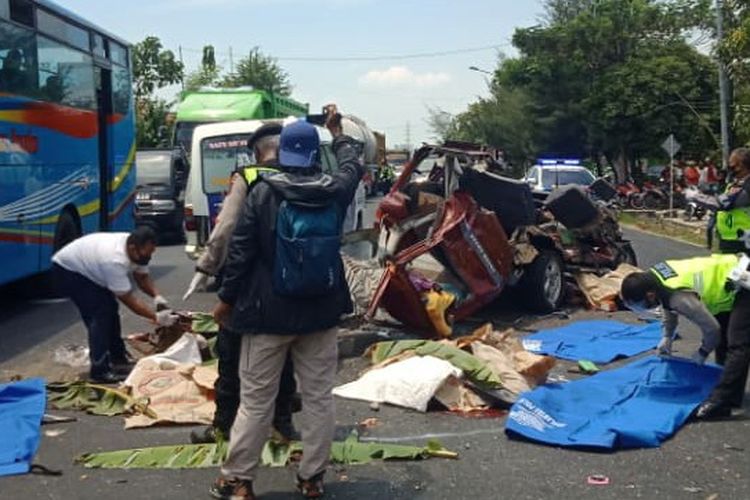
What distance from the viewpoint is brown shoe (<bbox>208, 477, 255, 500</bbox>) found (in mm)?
5074

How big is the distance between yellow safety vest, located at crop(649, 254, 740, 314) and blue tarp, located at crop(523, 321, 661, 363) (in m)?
1.94

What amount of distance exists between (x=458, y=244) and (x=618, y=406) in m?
3.44

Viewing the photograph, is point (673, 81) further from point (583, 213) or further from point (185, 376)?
point (185, 376)

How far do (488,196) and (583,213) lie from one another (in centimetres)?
191

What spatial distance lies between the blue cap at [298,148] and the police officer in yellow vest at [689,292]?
281cm

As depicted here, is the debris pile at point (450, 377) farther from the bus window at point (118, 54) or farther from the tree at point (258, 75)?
the tree at point (258, 75)

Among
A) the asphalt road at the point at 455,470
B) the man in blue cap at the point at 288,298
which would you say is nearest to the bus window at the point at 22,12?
the asphalt road at the point at 455,470

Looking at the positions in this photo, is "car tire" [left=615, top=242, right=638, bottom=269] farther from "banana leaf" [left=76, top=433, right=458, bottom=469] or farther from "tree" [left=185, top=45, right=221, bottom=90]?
"tree" [left=185, top=45, right=221, bottom=90]

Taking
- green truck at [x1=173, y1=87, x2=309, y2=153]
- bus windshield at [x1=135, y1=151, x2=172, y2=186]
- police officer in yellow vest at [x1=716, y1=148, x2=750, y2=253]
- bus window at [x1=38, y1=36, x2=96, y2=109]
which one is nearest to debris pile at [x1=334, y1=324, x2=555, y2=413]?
police officer in yellow vest at [x1=716, y1=148, x2=750, y2=253]

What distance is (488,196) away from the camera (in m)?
11.0

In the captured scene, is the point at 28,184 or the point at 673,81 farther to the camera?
the point at 673,81

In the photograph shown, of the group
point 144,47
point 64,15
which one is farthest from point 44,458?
point 144,47

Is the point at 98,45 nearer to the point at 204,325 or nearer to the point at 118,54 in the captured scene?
the point at 118,54

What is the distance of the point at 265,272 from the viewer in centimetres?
494
